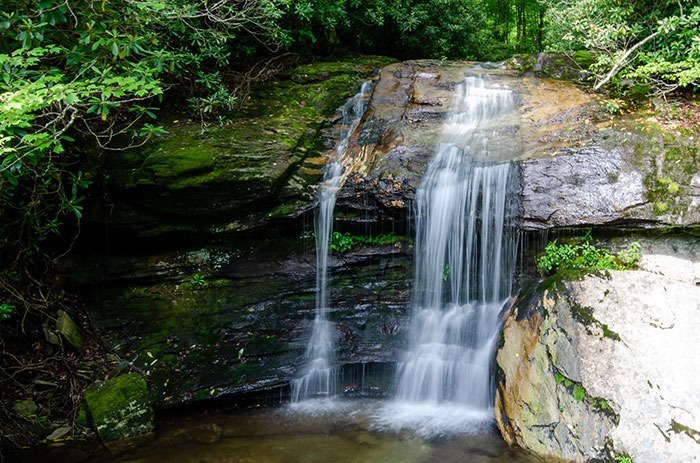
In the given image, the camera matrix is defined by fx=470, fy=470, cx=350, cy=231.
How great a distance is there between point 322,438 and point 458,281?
8.65 ft

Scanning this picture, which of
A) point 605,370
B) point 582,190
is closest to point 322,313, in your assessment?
point 605,370

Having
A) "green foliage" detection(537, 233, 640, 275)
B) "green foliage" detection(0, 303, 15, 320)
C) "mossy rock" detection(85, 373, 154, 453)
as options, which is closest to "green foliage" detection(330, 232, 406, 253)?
"green foliage" detection(537, 233, 640, 275)

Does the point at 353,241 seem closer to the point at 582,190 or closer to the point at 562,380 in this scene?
the point at 582,190

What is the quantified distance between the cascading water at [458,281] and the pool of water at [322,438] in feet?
0.59

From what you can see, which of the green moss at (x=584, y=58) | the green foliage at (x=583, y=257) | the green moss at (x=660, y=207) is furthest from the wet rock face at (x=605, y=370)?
the green moss at (x=584, y=58)

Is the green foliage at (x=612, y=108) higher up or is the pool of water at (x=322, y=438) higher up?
the green foliage at (x=612, y=108)

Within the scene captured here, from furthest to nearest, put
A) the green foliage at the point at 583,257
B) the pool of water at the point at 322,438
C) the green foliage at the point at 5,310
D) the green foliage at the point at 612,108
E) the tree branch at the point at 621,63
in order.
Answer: the tree branch at the point at 621,63 → the green foliage at the point at 612,108 → the green foliage at the point at 5,310 → the green foliage at the point at 583,257 → the pool of water at the point at 322,438

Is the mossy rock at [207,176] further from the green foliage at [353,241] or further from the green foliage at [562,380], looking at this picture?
the green foliage at [562,380]

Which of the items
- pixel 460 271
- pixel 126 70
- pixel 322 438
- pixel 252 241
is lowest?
pixel 322 438

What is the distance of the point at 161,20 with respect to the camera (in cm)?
600

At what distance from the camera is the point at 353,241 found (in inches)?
269

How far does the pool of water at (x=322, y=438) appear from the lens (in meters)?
4.89

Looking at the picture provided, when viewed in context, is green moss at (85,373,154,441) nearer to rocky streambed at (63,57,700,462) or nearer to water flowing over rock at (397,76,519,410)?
rocky streambed at (63,57,700,462)

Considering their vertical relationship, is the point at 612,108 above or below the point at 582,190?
above
